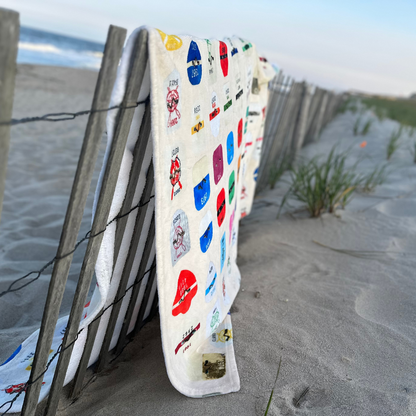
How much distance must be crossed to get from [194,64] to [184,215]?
428 mm

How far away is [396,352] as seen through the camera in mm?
1486

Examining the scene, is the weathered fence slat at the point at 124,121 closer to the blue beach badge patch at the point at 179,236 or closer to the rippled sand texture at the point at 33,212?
the blue beach badge patch at the point at 179,236

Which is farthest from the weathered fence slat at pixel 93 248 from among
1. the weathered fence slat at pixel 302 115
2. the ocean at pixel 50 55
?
the ocean at pixel 50 55

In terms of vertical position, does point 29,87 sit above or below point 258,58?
below

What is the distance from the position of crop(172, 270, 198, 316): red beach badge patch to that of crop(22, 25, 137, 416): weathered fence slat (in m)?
0.35

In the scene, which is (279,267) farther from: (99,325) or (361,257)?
(99,325)

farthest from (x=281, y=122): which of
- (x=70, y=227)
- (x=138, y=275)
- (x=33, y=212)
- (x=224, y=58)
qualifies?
(x=70, y=227)

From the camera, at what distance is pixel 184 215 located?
3.73 feet

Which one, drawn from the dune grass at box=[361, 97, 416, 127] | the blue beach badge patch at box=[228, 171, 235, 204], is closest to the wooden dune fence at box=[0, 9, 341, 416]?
the blue beach badge patch at box=[228, 171, 235, 204]

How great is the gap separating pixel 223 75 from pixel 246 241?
142cm

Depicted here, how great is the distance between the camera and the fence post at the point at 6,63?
1.94ft

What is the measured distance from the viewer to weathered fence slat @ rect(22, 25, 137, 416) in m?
0.82

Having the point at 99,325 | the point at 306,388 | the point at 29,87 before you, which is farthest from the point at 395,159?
the point at 29,87

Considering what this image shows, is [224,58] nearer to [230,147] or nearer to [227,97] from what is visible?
[227,97]
